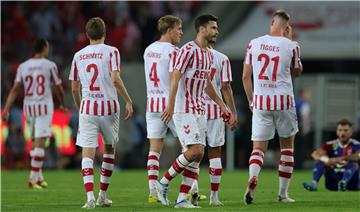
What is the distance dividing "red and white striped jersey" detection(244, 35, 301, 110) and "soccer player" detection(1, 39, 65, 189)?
5050 mm

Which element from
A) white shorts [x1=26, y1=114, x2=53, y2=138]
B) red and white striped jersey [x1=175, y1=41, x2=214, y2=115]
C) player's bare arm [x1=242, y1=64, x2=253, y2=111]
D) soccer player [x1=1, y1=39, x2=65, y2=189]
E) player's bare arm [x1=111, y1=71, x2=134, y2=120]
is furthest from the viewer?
white shorts [x1=26, y1=114, x2=53, y2=138]

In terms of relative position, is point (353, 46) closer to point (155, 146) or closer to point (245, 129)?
point (245, 129)

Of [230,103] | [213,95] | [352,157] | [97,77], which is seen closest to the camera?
[213,95]

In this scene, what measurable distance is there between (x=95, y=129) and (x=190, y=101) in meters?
1.38

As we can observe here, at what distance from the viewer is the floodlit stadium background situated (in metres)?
29.7

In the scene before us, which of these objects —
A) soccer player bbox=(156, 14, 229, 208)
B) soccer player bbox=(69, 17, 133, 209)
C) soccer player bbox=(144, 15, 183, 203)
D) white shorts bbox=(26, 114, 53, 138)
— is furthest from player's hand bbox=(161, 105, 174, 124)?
white shorts bbox=(26, 114, 53, 138)

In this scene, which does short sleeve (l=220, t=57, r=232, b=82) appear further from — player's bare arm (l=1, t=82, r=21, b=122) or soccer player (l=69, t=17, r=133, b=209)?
player's bare arm (l=1, t=82, r=21, b=122)

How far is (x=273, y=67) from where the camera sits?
15.9m

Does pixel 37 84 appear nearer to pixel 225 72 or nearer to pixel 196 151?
pixel 225 72

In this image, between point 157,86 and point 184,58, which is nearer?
point 184,58

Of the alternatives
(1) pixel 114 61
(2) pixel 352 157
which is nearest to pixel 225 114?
(1) pixel 114 61

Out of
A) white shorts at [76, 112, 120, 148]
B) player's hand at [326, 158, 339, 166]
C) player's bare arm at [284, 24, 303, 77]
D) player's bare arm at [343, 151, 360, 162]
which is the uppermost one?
player's bare arm at [284, 24, 303, 77]

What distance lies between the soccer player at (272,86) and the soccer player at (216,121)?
272mm

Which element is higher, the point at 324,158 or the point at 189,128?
the point at 189,128
